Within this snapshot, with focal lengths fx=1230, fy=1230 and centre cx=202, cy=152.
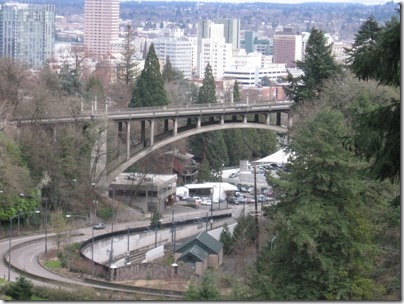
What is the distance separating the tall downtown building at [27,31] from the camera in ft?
458

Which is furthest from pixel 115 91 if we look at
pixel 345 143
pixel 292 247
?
pixel 345 143

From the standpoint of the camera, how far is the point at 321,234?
18531mm

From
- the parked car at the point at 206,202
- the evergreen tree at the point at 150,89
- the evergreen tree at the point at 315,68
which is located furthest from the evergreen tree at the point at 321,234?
the evergreen tree at the point at 150,89

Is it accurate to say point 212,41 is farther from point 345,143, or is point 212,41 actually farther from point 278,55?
point 345,143

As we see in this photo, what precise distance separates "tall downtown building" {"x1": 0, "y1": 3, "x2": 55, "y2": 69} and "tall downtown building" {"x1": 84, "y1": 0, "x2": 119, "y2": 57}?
21422mm

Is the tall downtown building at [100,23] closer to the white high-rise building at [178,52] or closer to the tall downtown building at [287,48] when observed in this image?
the white high-rise building at [178,52]

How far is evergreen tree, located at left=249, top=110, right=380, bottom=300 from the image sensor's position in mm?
18000

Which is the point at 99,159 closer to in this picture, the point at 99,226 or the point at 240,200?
the point at 99,226

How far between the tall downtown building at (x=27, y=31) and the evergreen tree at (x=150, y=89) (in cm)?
8706

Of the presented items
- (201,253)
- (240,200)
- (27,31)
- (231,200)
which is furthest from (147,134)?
(27,31)

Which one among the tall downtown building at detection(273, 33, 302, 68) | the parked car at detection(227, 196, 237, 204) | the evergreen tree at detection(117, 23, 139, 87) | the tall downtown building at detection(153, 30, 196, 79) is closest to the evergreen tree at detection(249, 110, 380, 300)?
the parked car at detection(227, 196, 237, 204)

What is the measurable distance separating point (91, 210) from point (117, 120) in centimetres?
469

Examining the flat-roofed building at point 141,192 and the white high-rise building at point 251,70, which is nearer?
the flat-roofed building at point 141,192

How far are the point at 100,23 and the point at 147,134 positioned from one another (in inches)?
5048
